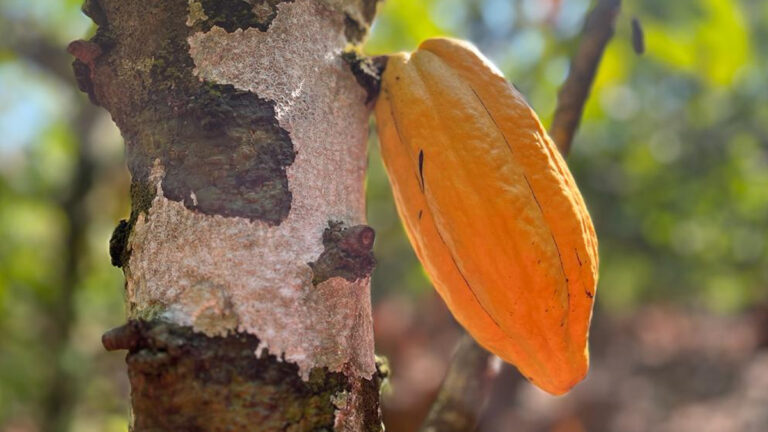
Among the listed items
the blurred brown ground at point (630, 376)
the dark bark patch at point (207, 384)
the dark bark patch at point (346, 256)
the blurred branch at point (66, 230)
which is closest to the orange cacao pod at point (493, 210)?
the dark bark patch at point (346, 256)

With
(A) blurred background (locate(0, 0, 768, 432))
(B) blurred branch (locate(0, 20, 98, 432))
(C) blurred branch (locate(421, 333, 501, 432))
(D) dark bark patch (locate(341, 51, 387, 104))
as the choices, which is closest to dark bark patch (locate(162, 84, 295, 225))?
(D) dark bark patch (locate(341, 51, 387, 104))

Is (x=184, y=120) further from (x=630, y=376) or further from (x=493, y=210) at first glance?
(x=630, y=376)

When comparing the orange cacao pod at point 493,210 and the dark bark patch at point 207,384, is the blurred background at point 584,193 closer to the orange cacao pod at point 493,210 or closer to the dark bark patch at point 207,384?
the orange cacao pod at point 493,210

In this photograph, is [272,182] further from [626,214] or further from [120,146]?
[120,146]

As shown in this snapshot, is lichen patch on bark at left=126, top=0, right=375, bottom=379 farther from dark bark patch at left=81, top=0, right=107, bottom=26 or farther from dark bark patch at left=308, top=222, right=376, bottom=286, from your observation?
dark bark patch at left=81, top=0, right=107, bottom=26

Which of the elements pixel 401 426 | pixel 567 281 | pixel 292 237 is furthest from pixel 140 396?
pixel 401 426

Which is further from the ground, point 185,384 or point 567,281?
point 567,281

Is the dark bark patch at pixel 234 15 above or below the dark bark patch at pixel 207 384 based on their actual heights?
above
